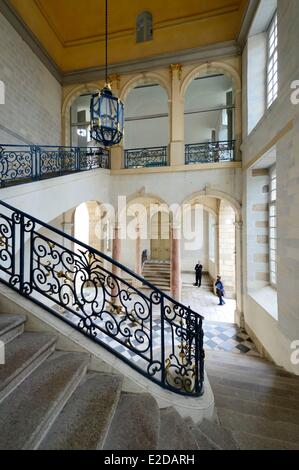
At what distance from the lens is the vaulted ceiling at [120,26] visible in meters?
6.28

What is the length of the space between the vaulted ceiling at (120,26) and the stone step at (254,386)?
8142 mm

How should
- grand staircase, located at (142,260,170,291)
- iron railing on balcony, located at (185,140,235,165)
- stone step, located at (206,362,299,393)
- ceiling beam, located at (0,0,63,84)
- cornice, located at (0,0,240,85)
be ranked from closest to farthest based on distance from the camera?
stone step, located at (206,362,299,393) → ceiling beam, located at (0,0,63,84) → cornice, located at (0,0,240,85) → iron railing on balcony, located at (185,140,235,165) → grand staircase, located at (142,260,170,291)

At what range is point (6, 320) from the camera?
1.79m

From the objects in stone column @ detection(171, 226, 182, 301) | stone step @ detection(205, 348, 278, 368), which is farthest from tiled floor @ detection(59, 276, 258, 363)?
stone column @ detection(171, 226, 182, 301)

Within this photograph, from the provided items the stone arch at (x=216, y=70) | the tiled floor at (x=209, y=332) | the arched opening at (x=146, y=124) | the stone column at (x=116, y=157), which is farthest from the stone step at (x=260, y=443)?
the stone arch at (x=216, y=70)

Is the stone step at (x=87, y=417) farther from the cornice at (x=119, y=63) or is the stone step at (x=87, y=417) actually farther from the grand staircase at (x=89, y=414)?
the cornice at (x=119, y=63)

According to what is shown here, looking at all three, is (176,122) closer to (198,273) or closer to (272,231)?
(272,231)

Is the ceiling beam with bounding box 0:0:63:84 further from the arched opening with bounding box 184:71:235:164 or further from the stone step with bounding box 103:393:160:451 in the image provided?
the stone step with bounding box 103:393:160:451

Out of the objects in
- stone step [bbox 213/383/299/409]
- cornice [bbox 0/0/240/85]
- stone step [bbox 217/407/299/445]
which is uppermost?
cornice [bbox 0/0/240/85]

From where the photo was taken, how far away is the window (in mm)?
6770

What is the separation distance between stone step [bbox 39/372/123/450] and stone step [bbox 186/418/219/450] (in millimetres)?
661

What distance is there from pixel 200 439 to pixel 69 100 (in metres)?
9.19

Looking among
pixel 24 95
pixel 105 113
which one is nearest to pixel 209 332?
pixel 105 113
